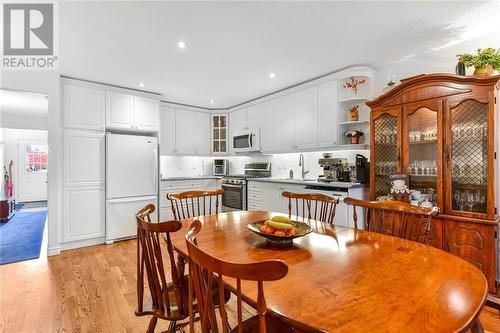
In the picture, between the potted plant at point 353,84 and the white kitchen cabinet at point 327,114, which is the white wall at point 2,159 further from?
the potted plant at point 353,84

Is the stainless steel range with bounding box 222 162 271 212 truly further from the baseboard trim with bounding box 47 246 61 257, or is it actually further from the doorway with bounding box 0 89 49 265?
the doorway with bounding box 0 89 49 265

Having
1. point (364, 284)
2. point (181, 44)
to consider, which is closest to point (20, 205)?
point (181, 44)

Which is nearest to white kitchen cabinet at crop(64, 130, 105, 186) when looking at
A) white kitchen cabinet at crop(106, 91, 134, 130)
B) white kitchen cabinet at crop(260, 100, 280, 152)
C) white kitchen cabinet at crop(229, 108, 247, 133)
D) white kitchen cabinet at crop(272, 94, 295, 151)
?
white kitchen cabinet at crop(106, 91, 134, 130)

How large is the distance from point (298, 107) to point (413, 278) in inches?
133

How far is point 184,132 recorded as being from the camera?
17.3ft

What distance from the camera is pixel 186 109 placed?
5.30 meters

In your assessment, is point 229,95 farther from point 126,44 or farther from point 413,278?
Result: point 413,278

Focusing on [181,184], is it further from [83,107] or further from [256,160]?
[83,107]

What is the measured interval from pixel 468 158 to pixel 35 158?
10885 millimetres

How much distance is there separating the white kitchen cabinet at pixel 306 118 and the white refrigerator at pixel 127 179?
2421mm

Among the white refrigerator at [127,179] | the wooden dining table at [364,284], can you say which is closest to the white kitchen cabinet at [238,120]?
the white refrigerator at [127,179]

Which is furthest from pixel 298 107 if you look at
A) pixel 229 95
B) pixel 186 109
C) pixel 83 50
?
pixel 83 50

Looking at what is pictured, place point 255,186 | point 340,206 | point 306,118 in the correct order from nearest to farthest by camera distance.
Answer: point 340,206 → point 306,118 → point 255,186

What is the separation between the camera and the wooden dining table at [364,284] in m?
0.72
